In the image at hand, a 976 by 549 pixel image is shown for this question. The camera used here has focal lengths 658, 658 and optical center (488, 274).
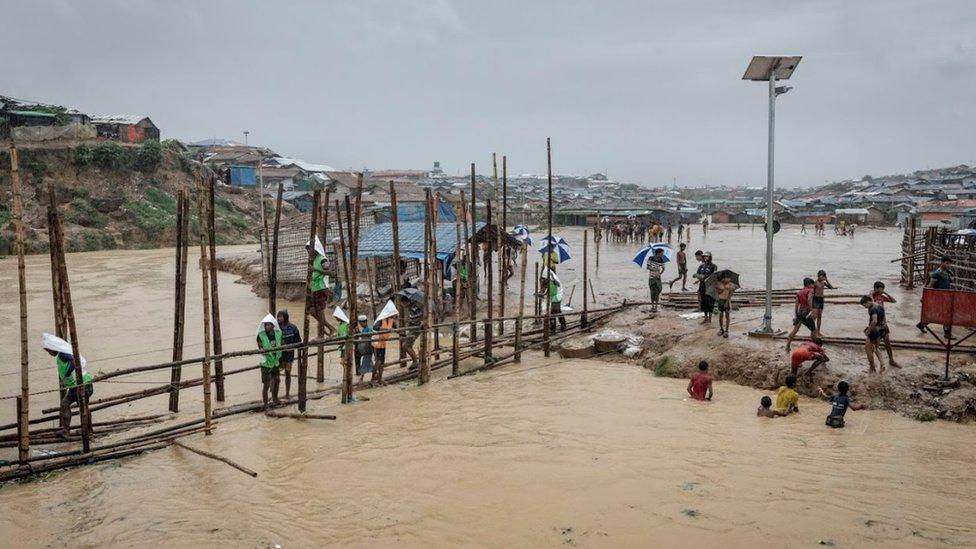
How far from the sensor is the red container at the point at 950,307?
845cm

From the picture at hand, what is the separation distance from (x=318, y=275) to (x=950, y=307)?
8929mm

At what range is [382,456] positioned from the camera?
7289 millimetres

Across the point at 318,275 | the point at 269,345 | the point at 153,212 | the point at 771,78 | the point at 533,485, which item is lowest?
the point at 533,485

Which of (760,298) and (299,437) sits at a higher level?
(760,298)

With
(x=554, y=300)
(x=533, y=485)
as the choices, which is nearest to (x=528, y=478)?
(x=533, y=485)

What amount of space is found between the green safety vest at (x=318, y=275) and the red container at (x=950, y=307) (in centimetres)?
863

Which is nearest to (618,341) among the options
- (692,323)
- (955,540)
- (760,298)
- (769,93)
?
(692,323)

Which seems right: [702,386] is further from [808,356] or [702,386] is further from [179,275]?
[179,275]

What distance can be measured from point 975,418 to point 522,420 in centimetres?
542

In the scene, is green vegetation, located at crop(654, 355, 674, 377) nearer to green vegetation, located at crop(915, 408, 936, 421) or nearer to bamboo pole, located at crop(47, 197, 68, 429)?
green vegetation, located at crop(915, 408, 936, 421)

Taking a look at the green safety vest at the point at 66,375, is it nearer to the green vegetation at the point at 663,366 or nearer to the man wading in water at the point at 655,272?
the green vegetation at the point at 663,366

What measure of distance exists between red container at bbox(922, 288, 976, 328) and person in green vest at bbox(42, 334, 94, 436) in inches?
413

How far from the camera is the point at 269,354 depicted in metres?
8.40

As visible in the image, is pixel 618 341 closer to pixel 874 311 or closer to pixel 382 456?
pixel 874 311
